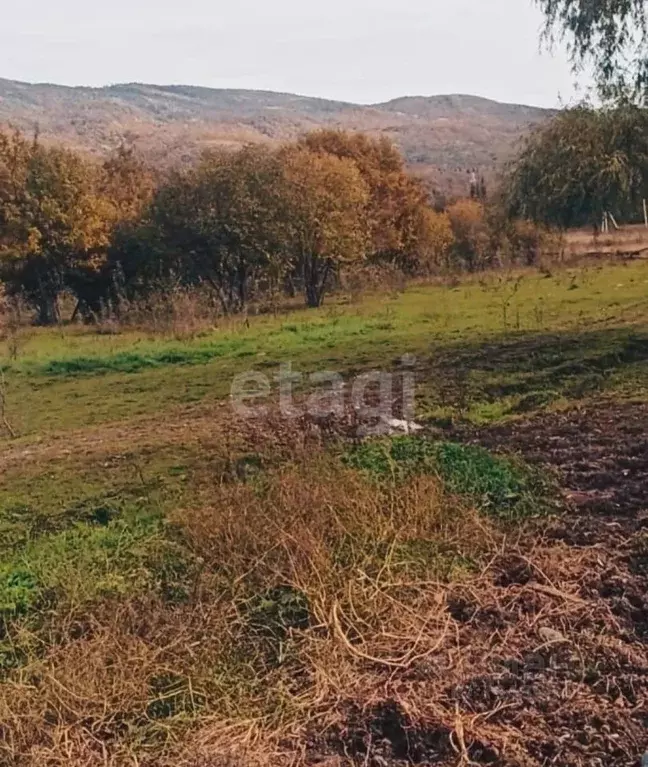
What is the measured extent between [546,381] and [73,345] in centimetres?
1212

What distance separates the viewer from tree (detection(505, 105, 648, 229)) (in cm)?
1250

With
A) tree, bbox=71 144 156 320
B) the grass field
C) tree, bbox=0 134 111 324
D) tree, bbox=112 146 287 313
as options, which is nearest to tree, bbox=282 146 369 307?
tree, bbox=112 146 287 313

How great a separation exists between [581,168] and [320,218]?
10461 millimetres

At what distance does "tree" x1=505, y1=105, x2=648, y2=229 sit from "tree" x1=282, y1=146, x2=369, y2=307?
4926 millimetres

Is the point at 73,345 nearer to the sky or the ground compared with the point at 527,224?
nearer to the ground

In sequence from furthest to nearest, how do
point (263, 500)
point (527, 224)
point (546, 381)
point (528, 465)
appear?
point (527, 224)
point (546, 381)
point (528, 465)
point (263, 500)

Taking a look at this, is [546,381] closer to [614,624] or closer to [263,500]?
[263,500]

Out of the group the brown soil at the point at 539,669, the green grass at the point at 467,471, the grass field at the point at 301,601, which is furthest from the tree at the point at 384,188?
the brown soil at the point at 539,669

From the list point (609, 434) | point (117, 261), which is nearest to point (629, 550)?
point (609, 434)

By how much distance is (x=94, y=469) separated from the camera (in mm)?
7910

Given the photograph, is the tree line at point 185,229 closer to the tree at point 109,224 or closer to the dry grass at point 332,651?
the tree at point 109,224

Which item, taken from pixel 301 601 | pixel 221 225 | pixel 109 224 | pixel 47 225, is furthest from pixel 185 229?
pixel 301 601

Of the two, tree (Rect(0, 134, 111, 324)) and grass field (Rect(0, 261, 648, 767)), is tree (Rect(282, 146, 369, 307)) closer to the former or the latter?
tree (Rect(0, 134, 111, 324))

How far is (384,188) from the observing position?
1415 inches
